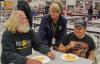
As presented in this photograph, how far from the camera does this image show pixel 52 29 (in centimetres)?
292

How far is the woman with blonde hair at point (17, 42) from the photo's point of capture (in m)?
1.92

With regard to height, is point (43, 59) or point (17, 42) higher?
point (17, 42)

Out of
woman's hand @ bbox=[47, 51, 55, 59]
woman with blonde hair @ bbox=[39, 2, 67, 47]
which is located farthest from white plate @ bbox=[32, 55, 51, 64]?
woman with blonde hair @ bbox=[39, 2, 67, 47]

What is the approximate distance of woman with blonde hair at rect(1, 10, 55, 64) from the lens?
1.92 metres

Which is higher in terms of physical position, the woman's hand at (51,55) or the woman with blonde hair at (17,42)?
the woman with blonde hair at (17,42)

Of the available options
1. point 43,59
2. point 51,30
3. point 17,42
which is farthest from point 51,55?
point 51,30

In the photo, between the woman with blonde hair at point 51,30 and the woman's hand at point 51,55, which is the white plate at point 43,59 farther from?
the woman with blonde hair at point 51,30

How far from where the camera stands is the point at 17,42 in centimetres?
206

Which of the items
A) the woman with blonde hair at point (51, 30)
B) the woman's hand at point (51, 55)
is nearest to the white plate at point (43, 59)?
the woman's hand at point (51, 55)

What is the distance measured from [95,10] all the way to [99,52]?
8.11 metres

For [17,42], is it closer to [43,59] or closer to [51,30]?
[43,59]

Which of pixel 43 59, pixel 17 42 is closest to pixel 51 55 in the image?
pixel 43 59

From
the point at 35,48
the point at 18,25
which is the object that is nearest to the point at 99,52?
the point at 35,48

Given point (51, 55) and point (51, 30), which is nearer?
point (51, 55)
